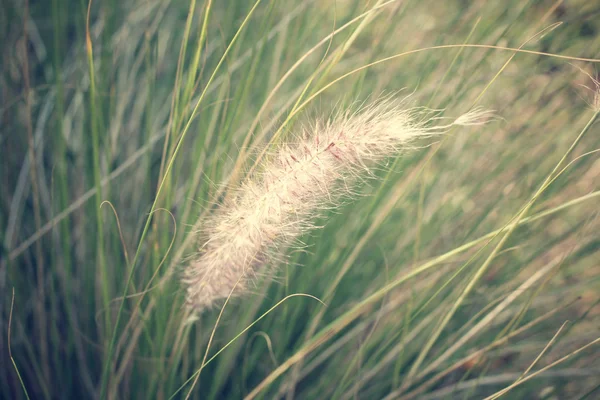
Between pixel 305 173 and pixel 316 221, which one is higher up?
pixel 305 173

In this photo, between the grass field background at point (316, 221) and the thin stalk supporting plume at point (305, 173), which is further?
the grass field background at point (316, 221)

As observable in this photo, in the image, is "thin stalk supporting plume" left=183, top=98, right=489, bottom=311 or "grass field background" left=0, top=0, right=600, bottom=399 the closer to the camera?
"thin stalk supporting plume" left=183, top=98, right=489, bottom=311

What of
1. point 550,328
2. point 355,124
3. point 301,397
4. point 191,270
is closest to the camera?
point 355,124

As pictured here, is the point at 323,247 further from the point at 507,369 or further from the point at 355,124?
the point at 507,369

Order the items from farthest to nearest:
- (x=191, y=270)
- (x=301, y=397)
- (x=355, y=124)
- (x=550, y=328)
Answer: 1. (x=550, y=328)
2. (x=301, y=397)
3. (x=191, y=270)
4. (x=355, y=124)

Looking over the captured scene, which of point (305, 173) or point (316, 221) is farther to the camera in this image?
→ point (316, 221)

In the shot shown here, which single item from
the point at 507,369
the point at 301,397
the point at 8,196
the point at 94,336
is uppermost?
the point at 8,196

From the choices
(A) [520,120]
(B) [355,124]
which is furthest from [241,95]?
(A) [520,120]

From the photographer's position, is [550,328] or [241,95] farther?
[550,328]
